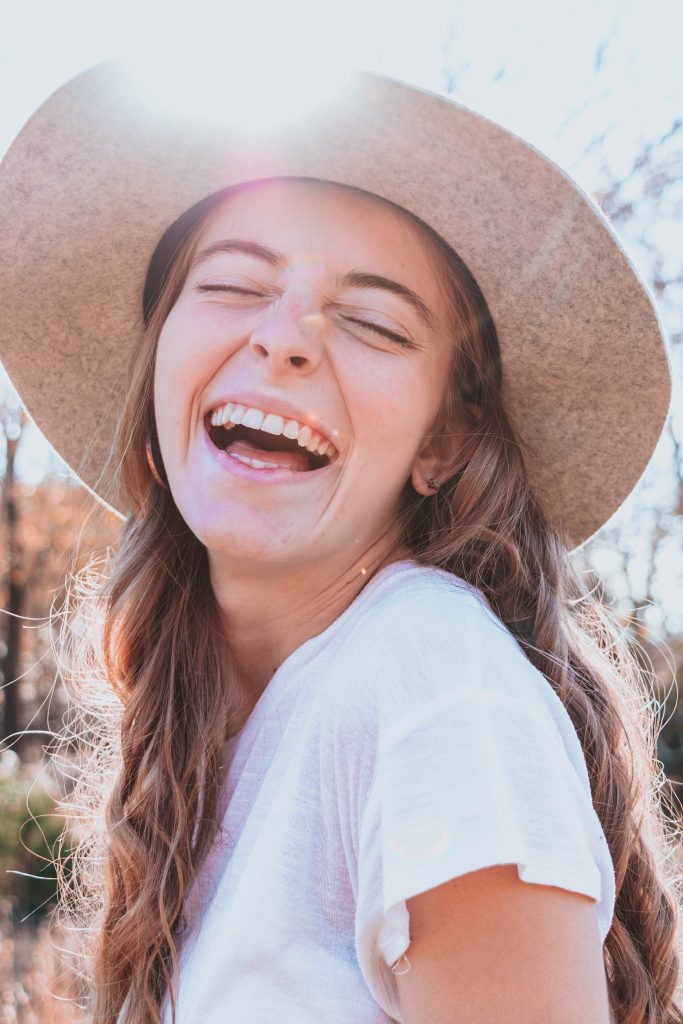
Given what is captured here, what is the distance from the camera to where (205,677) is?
2121 millimetres

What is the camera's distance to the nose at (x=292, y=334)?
1757 millimetres

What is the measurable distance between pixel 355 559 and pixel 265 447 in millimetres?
300

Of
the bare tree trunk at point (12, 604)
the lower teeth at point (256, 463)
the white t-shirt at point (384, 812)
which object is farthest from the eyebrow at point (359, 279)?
the bare tree trunk at point (12, 604)

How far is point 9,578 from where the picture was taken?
47.2ft

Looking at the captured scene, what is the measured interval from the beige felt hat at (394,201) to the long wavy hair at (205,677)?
6 cm

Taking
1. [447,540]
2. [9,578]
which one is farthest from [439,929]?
[9,578]

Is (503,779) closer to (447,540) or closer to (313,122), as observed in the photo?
(447,540)

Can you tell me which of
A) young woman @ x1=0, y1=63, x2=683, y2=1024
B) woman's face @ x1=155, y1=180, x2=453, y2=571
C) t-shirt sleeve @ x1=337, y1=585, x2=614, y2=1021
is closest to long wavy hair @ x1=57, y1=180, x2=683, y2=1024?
young woman @ x1=0, y1=63, x2=683, y2=1024

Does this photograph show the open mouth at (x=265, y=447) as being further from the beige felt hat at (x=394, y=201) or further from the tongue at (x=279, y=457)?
the beige felt hat at (x=394, y=201)

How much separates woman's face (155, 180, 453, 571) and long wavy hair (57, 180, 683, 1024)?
11 cm

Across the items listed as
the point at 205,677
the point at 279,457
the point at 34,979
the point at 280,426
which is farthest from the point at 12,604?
the point at 280,426

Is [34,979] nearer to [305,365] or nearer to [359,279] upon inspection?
[305,365]

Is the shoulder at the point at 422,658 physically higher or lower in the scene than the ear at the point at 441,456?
lower

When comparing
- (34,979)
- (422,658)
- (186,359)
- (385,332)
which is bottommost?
(34,979)
